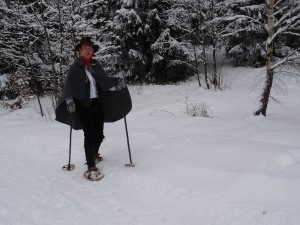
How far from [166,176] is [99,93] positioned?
6.21 feet

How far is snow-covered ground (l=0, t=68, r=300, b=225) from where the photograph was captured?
4074 mm

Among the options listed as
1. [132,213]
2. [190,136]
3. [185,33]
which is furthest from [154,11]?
[132,213]

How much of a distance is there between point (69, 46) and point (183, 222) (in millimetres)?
9195

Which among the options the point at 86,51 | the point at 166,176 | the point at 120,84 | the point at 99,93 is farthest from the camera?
Answer: the point at 99,93

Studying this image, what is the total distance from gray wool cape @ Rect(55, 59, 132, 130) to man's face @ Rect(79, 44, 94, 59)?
0.12 m

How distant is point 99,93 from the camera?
19.2 ft

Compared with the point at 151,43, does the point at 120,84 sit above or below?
below

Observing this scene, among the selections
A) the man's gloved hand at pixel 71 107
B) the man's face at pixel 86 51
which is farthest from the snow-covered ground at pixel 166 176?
the man's face at pixel 86 51

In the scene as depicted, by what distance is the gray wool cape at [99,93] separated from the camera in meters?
5.33

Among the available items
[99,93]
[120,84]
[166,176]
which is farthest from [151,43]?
[166,176]

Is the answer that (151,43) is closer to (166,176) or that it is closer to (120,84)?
(120,84)

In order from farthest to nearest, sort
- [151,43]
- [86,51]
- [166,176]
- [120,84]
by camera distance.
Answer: [151,43]
[120,84]
[86,51]
[166,176]

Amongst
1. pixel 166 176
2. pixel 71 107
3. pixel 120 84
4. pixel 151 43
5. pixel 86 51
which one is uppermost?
pixel 86 51

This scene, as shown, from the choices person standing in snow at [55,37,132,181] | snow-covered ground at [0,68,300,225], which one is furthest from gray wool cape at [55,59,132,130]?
snow-covered ground at [0,68,300,225]
